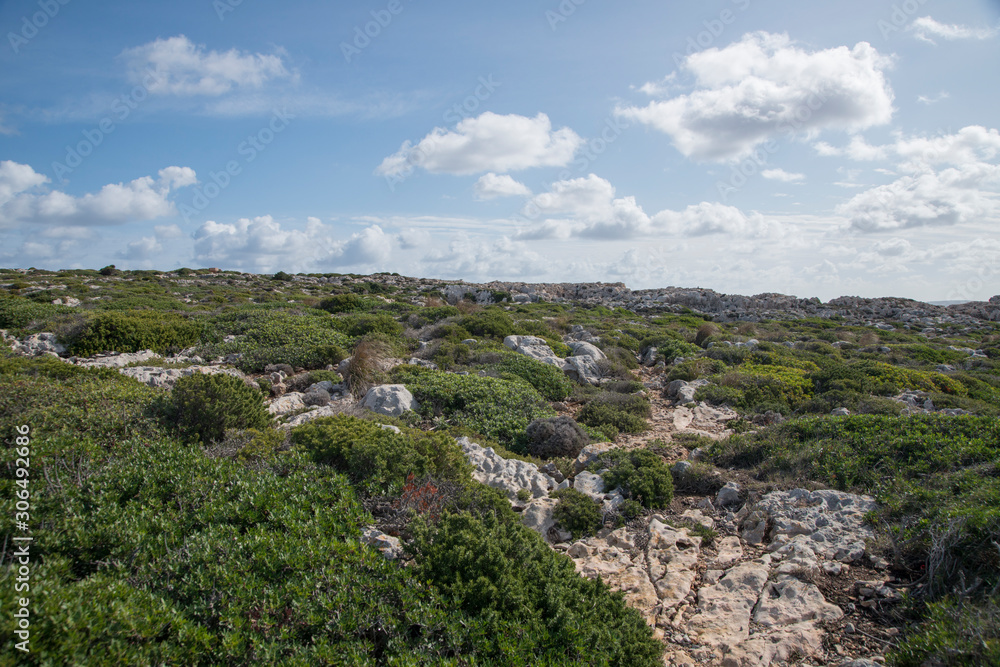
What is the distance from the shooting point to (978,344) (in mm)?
23656

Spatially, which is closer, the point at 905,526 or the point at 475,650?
the point at 475,650

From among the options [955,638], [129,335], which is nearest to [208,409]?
[955,638]

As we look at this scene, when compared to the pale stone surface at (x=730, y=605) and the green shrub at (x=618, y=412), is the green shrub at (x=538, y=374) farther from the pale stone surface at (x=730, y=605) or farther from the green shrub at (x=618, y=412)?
the pale stone surface at (x=730, y=605)

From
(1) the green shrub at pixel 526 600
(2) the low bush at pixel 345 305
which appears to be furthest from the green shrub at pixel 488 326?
(1) the green shrub at pixel 526 600

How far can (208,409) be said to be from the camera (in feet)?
22.7

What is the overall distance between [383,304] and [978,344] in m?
29.7

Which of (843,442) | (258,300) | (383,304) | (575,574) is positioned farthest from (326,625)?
(258,300)

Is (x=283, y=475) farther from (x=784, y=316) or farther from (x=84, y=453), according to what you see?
(x=784, y=316)

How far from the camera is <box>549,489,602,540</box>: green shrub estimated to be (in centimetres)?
599

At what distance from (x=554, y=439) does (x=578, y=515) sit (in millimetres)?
2536

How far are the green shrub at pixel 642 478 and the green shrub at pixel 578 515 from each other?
63 cm

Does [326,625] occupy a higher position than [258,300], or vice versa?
[258,300]

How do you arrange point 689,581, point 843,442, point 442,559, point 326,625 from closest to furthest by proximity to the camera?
1. point 326,625
2. point 442,559
3. point 689,581
4. point 843,442

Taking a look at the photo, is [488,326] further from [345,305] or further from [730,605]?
[730,605]
